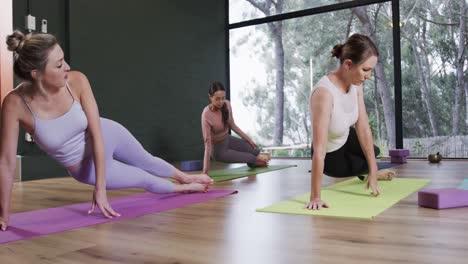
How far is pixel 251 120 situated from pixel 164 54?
1.55 m

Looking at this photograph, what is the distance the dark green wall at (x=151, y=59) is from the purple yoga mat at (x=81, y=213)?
1.96 m

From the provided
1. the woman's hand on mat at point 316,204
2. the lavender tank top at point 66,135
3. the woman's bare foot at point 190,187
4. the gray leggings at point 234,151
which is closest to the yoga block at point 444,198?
the woman's hand on mat at point 316,204

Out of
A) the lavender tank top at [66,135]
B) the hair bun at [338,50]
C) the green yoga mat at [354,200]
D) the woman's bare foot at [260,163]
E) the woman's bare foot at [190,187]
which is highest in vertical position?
the hair bun at [338,50]

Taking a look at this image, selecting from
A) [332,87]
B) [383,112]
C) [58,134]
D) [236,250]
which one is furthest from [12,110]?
[383,112]

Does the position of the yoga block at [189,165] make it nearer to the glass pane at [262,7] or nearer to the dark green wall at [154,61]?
the dark green wall at [154,61]

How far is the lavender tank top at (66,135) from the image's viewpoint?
179 centimetres

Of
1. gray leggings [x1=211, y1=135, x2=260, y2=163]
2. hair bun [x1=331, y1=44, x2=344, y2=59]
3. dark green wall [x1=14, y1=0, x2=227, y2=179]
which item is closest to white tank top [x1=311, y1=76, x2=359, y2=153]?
hair bun [x1=331, y1=44, x2=344, y2=59]

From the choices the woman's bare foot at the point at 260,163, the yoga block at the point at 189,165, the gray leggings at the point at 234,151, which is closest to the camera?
the gray leggings at the point at 234,151

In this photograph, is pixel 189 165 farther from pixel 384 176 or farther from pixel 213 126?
pixel 384 176

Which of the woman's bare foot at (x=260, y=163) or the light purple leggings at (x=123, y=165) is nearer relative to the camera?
the light purple leggings at (x=123, y=165)

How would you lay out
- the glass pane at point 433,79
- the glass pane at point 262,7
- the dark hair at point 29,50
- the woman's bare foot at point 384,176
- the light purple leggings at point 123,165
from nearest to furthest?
the dark hair at point 29,50
the light purple leggings at point 123,165
the woman's bare foot at point 384,176
the glass pane at point 433,79
the glass pane at point 262,7

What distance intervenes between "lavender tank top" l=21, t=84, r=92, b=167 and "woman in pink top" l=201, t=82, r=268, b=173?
181 cm

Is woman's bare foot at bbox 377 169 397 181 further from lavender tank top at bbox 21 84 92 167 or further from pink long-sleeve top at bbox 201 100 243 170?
lavender tank top at bbox 21 84 92 167

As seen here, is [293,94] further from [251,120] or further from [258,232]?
[258,232]
